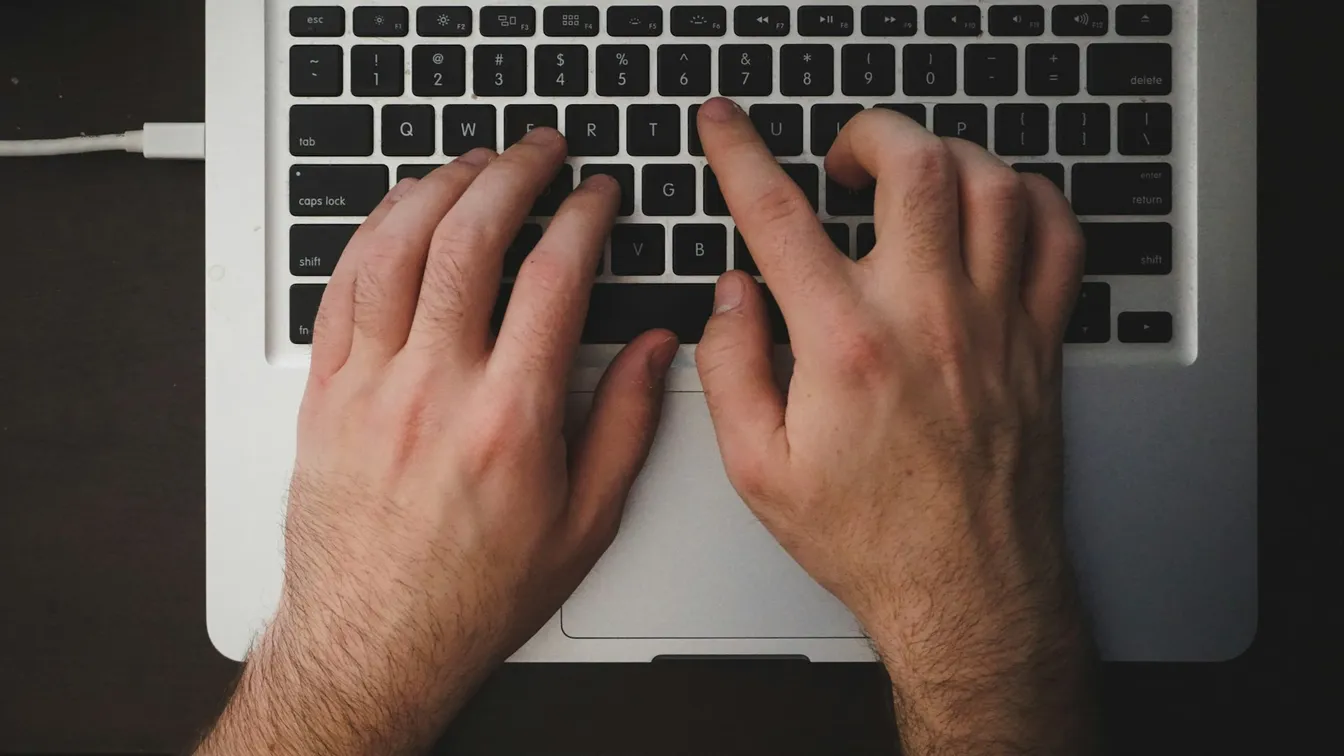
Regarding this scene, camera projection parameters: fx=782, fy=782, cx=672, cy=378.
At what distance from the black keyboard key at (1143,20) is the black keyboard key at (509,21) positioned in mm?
403

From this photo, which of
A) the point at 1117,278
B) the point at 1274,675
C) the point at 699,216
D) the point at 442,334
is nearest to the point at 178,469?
the point at 442,334

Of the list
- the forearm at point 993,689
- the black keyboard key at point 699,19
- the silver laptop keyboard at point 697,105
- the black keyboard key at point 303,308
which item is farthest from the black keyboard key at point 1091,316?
the black keyboard key at point 303,308

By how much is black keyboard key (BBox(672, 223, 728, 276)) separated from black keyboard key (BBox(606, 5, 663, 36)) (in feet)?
0.44

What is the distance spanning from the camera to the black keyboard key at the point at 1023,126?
0.54m

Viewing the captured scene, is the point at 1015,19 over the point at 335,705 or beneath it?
over

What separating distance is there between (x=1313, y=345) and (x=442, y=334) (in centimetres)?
69

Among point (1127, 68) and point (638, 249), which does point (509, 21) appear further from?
point (1127, 68)

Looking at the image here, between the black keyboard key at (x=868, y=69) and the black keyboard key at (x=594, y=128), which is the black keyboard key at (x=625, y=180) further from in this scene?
the black keyboard key at (x=868, y=69)

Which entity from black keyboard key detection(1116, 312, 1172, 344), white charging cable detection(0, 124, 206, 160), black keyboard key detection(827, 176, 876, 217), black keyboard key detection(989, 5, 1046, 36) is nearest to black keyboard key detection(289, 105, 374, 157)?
white charging cable detection(0, 124, 206, 160)

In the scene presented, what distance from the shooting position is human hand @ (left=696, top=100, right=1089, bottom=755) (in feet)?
1.65

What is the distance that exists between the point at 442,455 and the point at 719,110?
29cm

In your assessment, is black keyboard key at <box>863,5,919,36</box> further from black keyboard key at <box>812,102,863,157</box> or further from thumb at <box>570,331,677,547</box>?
thumb at <box>570,331,677,547</box>

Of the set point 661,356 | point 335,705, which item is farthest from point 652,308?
point 335,705

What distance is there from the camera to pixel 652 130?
1.74ft
